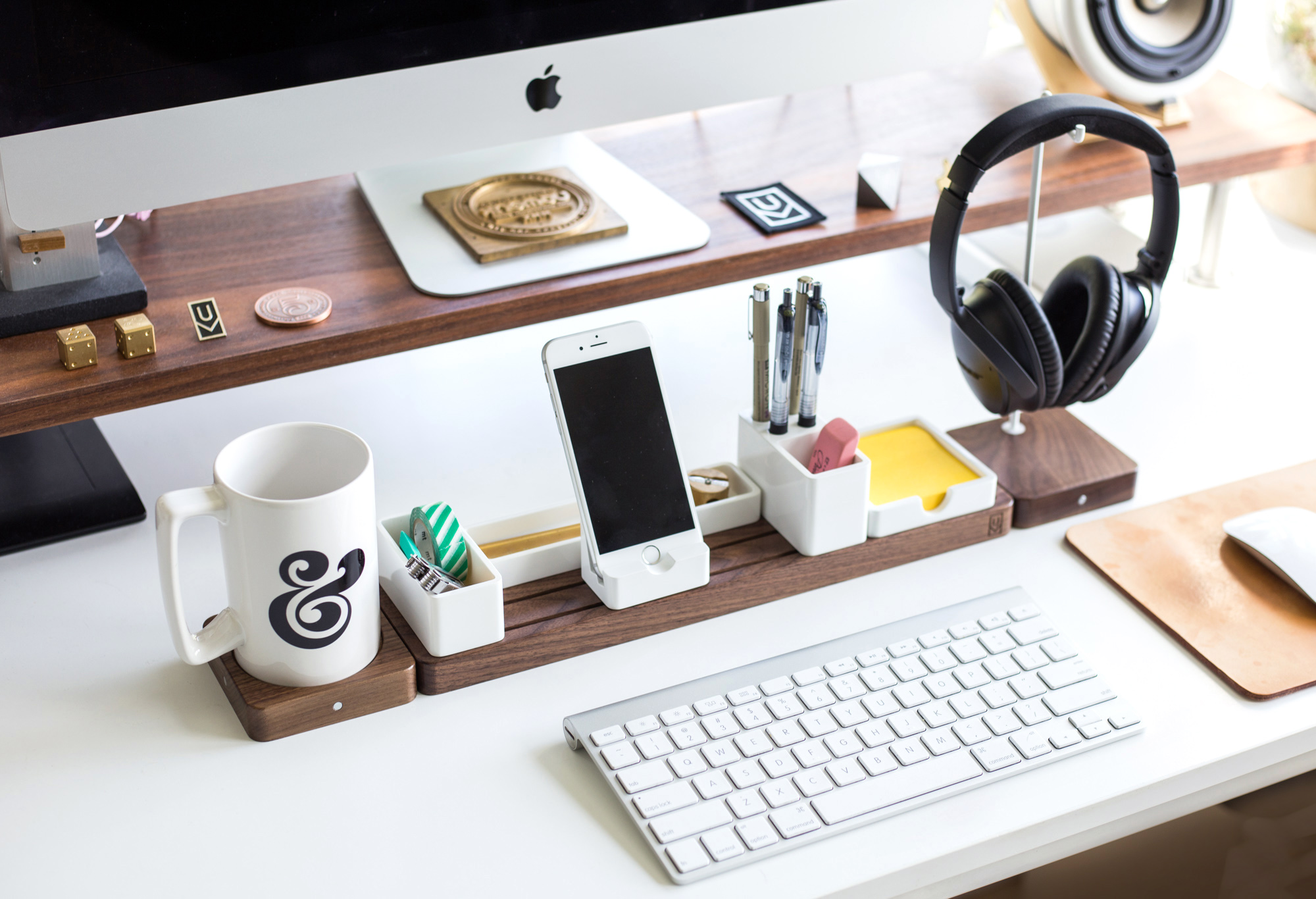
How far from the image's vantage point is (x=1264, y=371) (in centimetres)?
111

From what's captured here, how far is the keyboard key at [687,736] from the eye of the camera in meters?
0.72

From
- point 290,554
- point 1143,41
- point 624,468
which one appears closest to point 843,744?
point 624,468

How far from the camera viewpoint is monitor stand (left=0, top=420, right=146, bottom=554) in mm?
914

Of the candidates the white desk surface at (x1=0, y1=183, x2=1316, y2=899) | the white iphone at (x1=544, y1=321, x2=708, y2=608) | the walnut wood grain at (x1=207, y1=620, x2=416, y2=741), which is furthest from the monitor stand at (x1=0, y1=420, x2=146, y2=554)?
the white iphone at (x1=544, y1=321, x2=708, y2=608)

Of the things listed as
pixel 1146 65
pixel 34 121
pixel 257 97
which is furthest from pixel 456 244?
pixel 1146 65

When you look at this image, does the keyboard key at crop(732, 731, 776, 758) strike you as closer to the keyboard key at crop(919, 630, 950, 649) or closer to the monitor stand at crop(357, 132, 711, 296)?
the keyboard key at crop(919, 630, 950, 649)

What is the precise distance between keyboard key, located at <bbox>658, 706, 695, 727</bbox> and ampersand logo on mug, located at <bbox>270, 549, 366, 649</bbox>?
0.20m

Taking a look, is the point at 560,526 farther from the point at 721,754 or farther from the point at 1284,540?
the point at 1284,540

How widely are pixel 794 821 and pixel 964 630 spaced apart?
8.1 inches

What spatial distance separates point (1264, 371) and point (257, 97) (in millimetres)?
867

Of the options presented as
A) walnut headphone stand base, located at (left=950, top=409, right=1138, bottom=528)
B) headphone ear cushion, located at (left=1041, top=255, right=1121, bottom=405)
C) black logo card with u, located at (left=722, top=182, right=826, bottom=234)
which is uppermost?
black logo card with u, located at (left=722, top=182, right=826, bottom=234)

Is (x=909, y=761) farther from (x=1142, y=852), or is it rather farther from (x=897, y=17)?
(x=897, y=17)

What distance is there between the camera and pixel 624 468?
2.66ft

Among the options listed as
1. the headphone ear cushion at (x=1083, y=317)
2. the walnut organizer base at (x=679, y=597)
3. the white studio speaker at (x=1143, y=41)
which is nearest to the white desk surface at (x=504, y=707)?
the walnut organizer base at (x=679, y=597)
